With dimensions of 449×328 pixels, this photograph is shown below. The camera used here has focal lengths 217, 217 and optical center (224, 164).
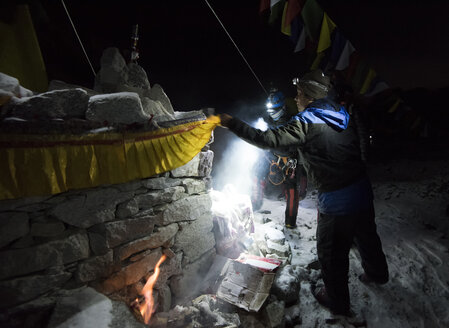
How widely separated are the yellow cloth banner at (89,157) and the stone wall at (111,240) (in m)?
0.16

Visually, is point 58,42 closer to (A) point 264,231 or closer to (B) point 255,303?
(A) point 264,231

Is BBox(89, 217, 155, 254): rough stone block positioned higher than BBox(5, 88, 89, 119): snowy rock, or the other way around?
BBox(5, 88, 89, 119): snowy rock

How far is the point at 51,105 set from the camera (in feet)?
6.93

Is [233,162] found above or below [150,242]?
above

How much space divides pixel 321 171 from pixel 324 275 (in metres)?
1.45

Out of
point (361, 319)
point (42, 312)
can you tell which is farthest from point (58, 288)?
point (361, 319)

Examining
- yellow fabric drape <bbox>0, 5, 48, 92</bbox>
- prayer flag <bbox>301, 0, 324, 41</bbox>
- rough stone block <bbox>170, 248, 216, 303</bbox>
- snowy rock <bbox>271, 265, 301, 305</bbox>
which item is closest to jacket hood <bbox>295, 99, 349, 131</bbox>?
snowy rock <bbox>271, 265, 301, 305</bbox>

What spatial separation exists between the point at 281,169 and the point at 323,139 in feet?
11.7

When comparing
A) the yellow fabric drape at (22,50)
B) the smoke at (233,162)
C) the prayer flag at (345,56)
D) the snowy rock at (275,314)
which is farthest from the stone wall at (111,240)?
the smoke at (233,162)

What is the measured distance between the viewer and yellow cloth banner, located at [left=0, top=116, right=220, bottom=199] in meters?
1.89

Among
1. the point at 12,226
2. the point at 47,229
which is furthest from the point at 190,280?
the point at 12,226

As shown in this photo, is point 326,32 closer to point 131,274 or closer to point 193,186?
point 193,186

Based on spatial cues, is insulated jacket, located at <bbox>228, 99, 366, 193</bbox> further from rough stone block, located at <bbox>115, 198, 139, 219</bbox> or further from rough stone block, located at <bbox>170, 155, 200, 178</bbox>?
rough stone block, located at <bbox>115, 198, 139, 219</bbox>

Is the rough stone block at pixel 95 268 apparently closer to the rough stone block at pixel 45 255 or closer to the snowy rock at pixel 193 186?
the rough stone block at pixel 45 255
